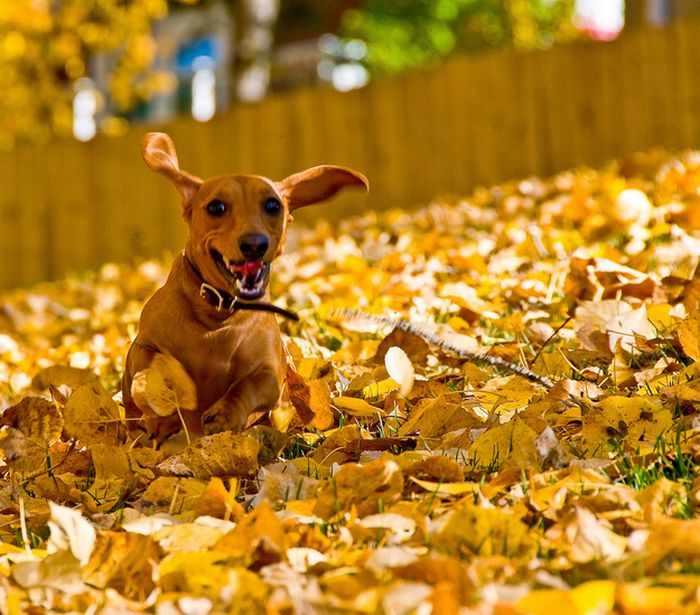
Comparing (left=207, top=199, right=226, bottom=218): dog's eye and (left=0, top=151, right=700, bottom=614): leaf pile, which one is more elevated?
(left=207, top=199, right=226, bottom=218): dog's eye

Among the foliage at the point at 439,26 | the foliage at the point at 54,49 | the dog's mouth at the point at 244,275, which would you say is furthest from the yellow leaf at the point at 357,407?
the foliage at the point at 439,26

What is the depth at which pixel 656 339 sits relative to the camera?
2.88m

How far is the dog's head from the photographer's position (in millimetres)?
2400

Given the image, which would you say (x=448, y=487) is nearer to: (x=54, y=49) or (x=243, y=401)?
(x=243, y=401)

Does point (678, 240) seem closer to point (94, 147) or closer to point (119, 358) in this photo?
point (119, 358)

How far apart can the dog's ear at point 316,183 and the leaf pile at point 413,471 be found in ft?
1.47

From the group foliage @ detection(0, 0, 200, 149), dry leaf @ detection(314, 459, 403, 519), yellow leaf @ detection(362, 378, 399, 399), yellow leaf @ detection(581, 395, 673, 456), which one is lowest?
yellow leaf @ detection(362, 378, 399, 399)

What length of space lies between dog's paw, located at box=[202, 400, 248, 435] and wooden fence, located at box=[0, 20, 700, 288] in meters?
6.79

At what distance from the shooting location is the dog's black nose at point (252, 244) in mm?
2371

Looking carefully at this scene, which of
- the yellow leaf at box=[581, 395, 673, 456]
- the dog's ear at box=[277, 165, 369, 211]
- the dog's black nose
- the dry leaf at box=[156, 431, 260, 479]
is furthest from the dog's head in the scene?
the yellow leaf at box=[581, 395, 673, 456]

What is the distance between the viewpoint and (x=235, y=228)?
242cm

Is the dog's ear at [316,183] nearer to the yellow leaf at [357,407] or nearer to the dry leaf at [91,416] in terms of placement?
the yellow leaf at [357,407]

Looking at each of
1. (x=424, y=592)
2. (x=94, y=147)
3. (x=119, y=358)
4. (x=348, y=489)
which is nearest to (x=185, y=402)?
(x=348, y=489)

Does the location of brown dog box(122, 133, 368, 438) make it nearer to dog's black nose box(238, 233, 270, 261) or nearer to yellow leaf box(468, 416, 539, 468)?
dog's black nose box(238, 233, 270, 261)
